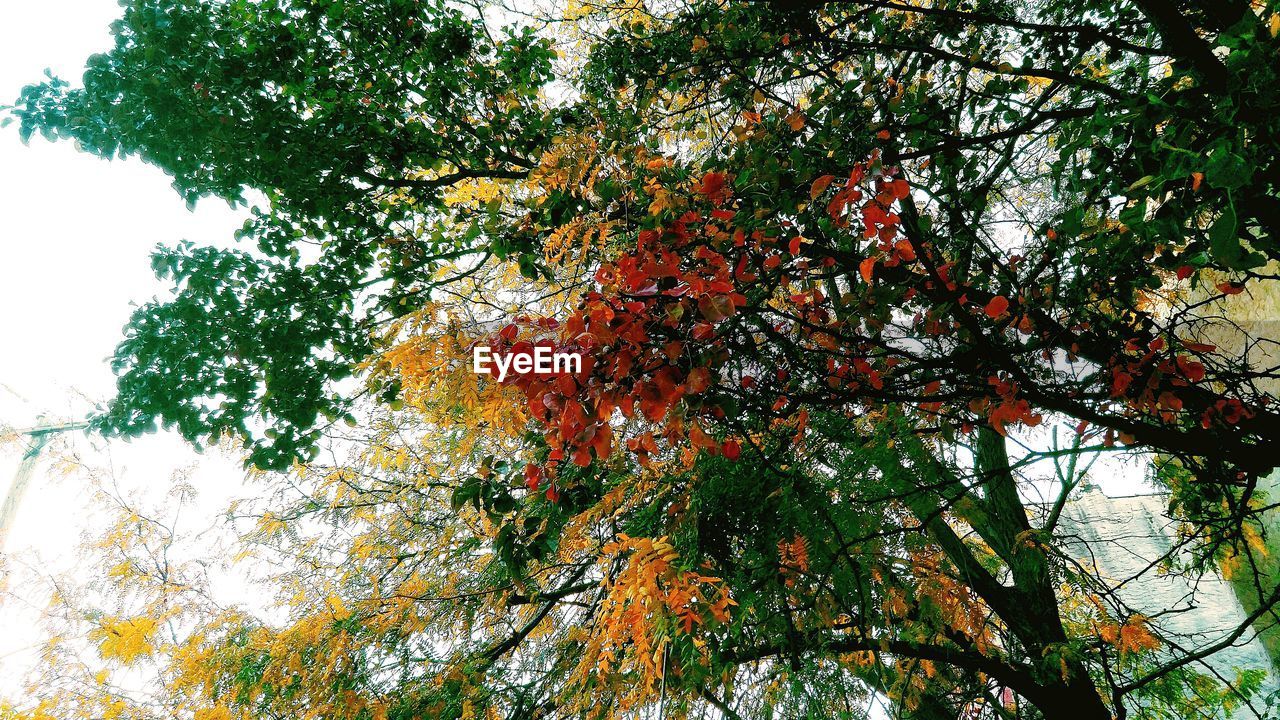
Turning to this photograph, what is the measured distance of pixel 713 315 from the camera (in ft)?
3.72

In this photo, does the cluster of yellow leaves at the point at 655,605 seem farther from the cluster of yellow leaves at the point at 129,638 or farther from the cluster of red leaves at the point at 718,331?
the cluster of yellow leaves at the point at 129,638

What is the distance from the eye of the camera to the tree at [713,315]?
53.6 inches

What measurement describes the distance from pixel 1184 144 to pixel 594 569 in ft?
10.9

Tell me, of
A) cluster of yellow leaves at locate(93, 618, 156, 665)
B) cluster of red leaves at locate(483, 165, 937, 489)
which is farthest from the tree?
cluster of yellow leaves at locate(93, 618, 156, 665)

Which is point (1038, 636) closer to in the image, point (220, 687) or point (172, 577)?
point (220, 687)

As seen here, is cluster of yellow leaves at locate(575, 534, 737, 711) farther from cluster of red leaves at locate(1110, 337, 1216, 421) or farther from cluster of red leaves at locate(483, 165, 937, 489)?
cluster of red leaves at locate(1110, 337, 1216, 421)

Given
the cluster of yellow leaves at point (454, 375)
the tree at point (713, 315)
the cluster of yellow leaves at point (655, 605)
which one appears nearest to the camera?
the tree at point (713, 315)

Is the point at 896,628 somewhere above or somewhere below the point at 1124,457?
below

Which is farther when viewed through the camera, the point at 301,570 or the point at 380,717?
the point at 301,570

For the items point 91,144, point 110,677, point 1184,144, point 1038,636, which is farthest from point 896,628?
point 110,677

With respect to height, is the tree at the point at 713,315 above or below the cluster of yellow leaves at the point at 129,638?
above

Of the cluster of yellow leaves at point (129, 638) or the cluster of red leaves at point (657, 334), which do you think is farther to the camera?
the cluster of yellow leaves at point (129, 638)

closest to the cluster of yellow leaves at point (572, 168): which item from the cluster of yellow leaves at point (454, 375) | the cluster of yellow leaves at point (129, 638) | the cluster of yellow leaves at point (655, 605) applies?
the cluster of yellow leaves at point (454, 375)

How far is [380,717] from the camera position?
7.78ft
